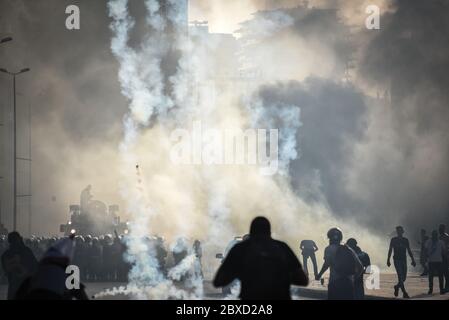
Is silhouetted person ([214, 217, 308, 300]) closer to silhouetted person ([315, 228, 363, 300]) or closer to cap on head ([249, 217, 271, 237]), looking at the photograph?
cap on head ([249, 217, 271, 237])

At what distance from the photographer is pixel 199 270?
32.0m

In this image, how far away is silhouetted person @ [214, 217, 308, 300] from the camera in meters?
9.97

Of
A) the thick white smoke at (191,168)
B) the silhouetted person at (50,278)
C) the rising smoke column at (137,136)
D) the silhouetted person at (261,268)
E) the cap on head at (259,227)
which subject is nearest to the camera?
the silhouetted person at (261,268)

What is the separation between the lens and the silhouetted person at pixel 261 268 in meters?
9.97

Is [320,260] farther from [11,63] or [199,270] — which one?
[11,63]

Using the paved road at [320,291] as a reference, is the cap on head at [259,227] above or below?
above

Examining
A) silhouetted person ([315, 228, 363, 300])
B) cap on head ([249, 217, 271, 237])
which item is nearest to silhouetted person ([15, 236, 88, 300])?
cap on head ([249, 217, 271, 237])

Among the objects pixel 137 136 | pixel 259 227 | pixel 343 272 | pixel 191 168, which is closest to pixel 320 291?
pixel 343 272

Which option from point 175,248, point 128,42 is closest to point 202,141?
point 128,42

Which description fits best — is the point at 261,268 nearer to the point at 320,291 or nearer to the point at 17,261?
the point at 17,261

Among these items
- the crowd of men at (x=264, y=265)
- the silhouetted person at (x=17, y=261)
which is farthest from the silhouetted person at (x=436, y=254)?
the silhouetted person at (x=17, y=261)

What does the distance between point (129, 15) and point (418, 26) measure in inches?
1157

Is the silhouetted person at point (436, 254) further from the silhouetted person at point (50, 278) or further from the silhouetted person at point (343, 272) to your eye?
the silhouetted person at point (50, 278)

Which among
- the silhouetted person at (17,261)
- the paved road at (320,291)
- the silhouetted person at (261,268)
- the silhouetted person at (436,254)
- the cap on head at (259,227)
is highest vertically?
the cap on head at (259,227)
